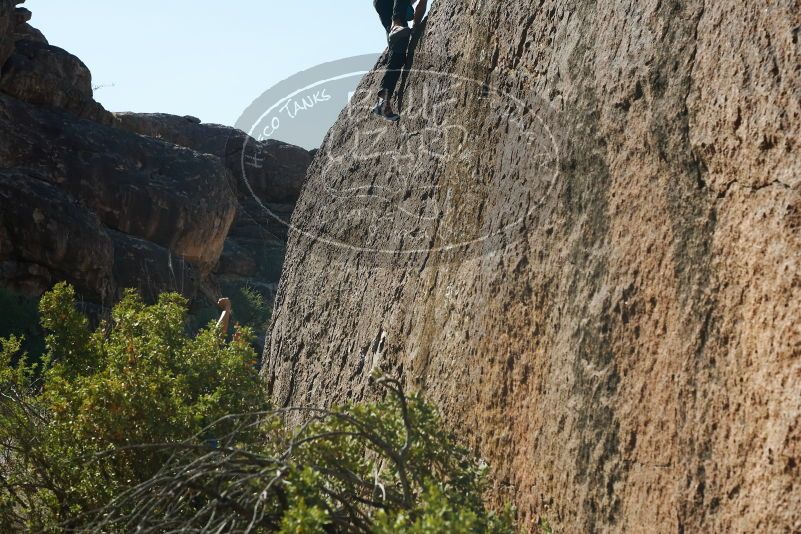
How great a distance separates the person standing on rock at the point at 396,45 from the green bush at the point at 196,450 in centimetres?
175

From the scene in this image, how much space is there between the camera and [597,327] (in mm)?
3500

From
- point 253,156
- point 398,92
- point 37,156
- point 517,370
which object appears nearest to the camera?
point 517,370

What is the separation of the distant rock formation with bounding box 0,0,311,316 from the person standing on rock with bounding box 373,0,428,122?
1163 cm

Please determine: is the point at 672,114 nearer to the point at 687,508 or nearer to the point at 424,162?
the point at 687,508

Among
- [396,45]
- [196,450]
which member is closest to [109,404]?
[196,450]

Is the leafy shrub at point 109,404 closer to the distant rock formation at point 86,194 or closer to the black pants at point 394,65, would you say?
the black pants at point 394,65

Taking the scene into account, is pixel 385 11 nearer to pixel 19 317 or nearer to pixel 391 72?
pixel 391 72

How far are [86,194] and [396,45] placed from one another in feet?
47.5

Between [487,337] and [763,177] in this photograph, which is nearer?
[763,177]

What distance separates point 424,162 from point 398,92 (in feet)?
3.83

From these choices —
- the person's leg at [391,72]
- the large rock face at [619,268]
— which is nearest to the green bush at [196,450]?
the large rock face at [619,268]

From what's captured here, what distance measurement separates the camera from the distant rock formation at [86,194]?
718 inches

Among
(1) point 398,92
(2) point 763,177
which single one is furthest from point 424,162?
(2) point 763,177

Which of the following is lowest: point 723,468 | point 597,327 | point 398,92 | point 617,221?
point 723,468
